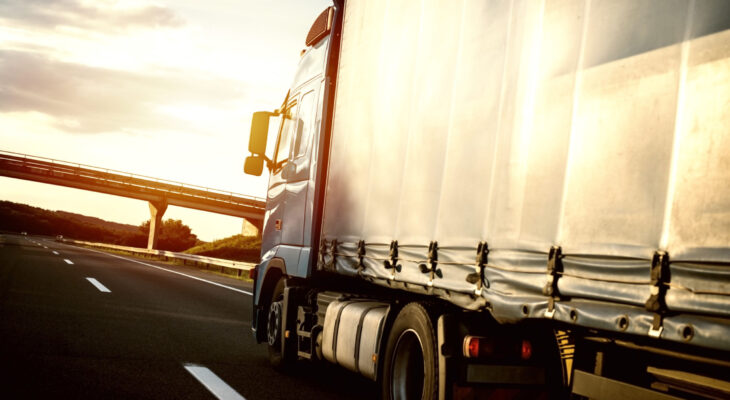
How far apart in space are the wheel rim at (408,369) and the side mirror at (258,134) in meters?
4.23

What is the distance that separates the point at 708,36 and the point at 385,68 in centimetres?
346

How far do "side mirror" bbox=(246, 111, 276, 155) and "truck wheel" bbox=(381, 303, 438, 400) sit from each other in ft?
13.3

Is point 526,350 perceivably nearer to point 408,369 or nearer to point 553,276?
point 553,276

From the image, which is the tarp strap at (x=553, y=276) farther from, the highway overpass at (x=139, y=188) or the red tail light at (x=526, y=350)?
the highway overpass at (x=139, y=188)

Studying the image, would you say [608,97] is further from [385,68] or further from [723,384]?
[385,68]

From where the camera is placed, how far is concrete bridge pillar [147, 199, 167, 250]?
6594 centimetres

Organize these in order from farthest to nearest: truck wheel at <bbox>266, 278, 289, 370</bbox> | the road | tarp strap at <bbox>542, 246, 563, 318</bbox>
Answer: truck wheel at <bbox>266, 278, 289, 370</bbox> → the road → tarp strap at <bbox>542, 246, 563, 318</bbox>

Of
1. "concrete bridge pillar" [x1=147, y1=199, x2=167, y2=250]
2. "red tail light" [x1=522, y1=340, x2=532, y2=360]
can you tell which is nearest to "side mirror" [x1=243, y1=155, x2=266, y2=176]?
"red tail light" [x1=522, y1=340, x2=532, y2=360]

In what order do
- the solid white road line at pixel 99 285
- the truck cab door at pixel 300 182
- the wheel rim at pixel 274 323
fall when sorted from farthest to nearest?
the solid white road line at pixel 99 285
the wheel rim at pixel 274 323
the truck cab door at pixel 300 182

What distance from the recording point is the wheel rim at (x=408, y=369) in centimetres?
506

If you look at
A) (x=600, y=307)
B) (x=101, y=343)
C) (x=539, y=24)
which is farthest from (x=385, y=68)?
(x=101, y=343)

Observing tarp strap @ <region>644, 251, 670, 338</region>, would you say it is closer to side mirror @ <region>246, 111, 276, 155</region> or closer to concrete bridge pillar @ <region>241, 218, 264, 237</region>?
side mirror @ <region>246, 111, 276, 155</region>

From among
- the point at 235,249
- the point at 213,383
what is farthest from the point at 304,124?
the point at 235,249

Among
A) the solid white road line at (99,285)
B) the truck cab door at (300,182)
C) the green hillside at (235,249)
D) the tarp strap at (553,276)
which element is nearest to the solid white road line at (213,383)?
the truck cab door at (300,182)
